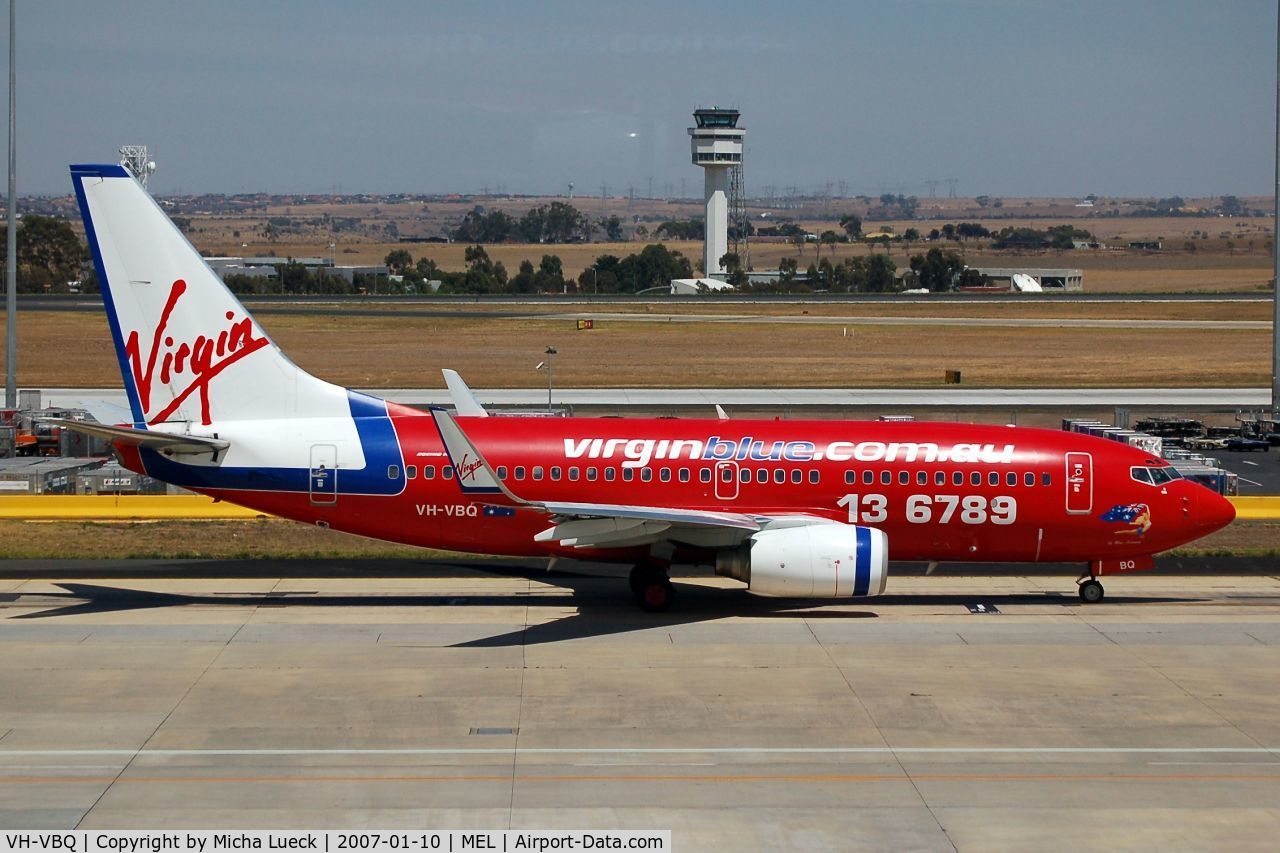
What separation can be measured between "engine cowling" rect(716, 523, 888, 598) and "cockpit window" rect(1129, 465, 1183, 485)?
5.95 metres

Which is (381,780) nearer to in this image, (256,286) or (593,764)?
(593,764)

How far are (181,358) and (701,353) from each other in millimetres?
63078

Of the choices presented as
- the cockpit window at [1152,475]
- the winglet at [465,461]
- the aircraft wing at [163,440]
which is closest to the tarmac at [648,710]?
the cockpit window at [1152,475]

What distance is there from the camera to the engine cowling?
2536 cm

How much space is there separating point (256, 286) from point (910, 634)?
142m

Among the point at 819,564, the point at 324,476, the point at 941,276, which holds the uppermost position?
the point at 941,276

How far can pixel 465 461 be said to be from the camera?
24.1 meters

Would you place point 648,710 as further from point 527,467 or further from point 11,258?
point 11,258

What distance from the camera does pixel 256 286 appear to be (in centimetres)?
15738

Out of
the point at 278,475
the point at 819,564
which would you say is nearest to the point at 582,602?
the point at 819,564

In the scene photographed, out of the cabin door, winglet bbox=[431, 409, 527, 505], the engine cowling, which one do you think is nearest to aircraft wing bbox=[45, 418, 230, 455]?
the cabin door

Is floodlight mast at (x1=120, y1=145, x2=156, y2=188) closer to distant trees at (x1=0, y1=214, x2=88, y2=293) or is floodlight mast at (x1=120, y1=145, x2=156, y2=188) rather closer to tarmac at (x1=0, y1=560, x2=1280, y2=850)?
tarmac at (x1=0, y1=560, x2=1280, y2=850)

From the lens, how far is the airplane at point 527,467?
27.2 meters

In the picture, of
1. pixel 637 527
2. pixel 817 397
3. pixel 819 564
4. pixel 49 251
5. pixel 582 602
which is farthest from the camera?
pixel 49 251
